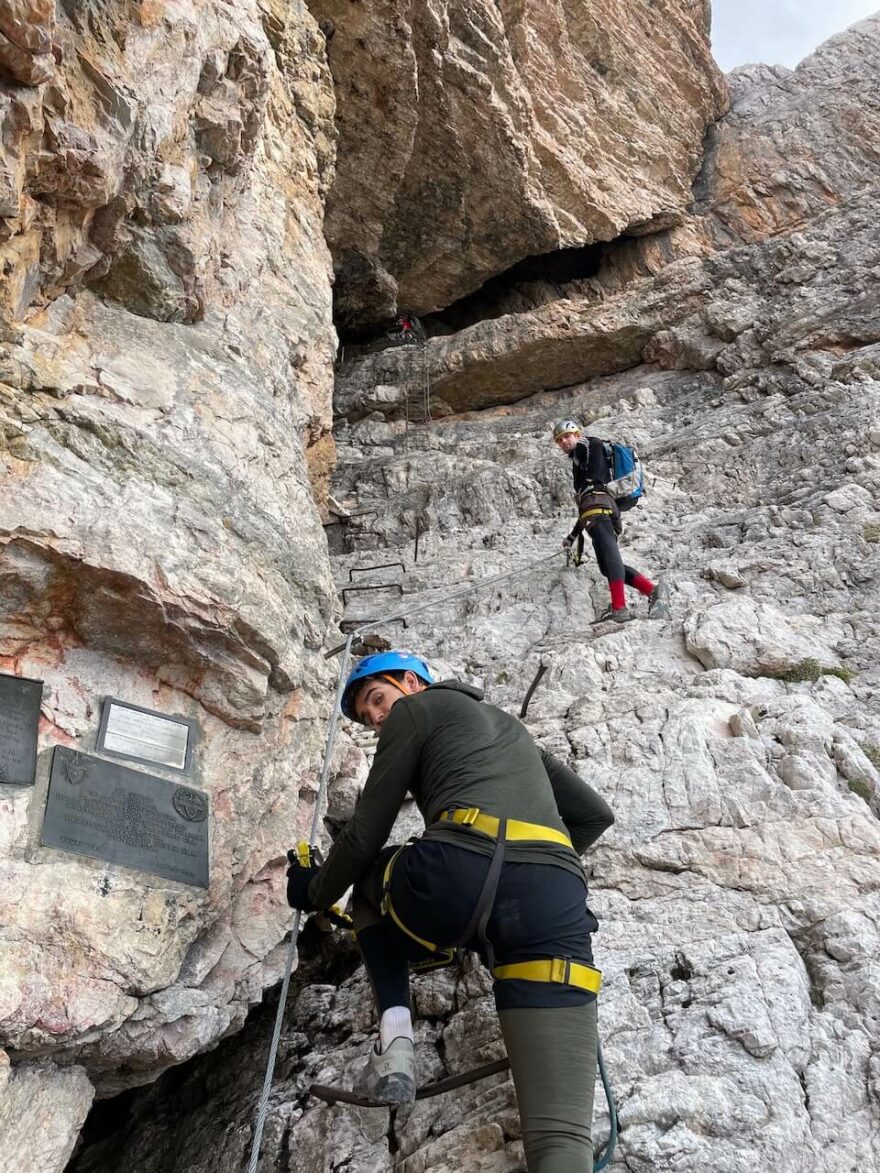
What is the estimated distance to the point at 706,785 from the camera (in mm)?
5270

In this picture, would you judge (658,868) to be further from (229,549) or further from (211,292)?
(211,292)

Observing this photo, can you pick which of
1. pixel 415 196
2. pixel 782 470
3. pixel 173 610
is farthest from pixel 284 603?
pixel 415 196

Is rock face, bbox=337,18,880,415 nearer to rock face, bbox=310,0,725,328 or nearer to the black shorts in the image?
rock face, bbox=310,0,725,328

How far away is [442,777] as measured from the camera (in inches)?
142

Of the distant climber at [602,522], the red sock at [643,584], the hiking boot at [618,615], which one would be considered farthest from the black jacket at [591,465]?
the hiking boot at [618,615]

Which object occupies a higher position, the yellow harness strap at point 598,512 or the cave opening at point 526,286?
the cave opening at point 526,286

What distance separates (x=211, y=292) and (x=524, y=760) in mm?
4810

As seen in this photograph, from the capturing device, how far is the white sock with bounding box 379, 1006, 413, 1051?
11.7ft

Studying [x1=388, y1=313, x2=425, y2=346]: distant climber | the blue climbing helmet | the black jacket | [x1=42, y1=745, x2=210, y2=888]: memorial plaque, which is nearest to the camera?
[x1=42, y1=745, x2=210, y2=888]: memorial plaque

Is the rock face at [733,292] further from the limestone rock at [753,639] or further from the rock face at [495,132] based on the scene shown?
the limestone rock at [753,639]

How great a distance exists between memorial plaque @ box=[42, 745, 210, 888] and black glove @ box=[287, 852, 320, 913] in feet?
1.40

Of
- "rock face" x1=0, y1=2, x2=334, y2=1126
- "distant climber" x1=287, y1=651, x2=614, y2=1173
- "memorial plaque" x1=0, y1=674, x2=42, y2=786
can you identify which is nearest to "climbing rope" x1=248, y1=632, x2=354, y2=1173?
"rock face" x1=0, y1=2, x2=334, y2=1126

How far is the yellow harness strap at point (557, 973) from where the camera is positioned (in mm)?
3205

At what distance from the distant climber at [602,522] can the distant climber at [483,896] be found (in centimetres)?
Answer: 484
